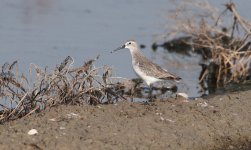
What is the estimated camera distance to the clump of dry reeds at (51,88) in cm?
886

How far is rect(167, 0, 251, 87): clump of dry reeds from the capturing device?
13.6 m

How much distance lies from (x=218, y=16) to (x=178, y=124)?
5.76 meters

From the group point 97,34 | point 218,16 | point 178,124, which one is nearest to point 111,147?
point 178,124

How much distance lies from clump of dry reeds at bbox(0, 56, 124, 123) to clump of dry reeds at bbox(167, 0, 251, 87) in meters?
4.25

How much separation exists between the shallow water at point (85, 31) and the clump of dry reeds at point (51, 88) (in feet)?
10.8

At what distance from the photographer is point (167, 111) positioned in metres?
8.93

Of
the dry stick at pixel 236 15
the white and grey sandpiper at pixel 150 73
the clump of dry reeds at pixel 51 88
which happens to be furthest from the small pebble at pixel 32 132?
the dry stick at pixel 236 15

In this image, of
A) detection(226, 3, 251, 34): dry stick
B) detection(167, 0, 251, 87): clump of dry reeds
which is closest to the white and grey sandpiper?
detection(167, 0, 251, 87): clump of dry reeds

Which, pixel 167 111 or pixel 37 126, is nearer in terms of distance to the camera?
pixel 37 126

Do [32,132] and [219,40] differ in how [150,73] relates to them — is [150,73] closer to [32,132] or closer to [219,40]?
[32,132]

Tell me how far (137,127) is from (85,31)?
7.67m

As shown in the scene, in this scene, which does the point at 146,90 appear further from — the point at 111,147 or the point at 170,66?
the point at 111,147

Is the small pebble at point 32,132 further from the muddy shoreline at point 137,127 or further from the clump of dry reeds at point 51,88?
the clump of dry reeds at point 51,88

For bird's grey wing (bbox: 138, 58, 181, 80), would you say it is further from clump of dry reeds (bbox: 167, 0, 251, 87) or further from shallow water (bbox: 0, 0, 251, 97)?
clump of dry reeds (bbox: 167, 0, 251, 87)
